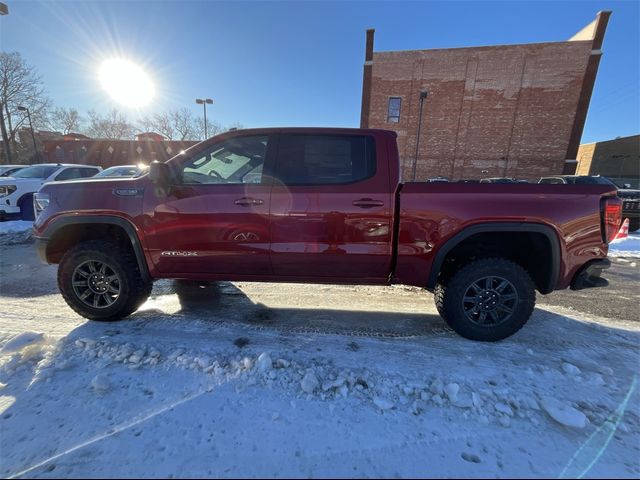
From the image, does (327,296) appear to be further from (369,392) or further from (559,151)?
(559,151)

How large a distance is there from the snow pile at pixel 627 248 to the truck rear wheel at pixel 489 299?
583 cm

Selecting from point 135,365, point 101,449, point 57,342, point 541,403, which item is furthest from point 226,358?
point 541,403

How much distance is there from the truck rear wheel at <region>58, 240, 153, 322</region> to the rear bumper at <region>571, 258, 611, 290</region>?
4366mm

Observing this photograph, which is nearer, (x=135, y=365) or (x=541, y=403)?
(x=541, y=403)

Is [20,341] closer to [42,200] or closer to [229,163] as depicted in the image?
[42,200]

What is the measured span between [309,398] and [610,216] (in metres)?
3.04

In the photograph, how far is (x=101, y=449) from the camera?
169 cm

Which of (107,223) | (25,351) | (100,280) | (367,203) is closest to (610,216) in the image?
(367,203)

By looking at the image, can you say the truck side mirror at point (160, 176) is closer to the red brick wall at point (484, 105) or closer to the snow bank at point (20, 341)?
the snow bank at point (20, 341)

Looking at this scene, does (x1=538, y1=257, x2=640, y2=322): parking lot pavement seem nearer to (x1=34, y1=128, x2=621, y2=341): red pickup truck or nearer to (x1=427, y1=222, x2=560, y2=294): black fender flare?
(x1=34, y1=128, x2=621, y2=341): red pickup truck

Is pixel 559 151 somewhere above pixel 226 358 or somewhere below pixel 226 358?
above

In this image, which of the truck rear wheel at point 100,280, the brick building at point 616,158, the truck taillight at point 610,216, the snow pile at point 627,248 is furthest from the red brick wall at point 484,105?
the brick building at point 616,158

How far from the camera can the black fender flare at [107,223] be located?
2994mm

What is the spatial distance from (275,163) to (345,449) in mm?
2389
